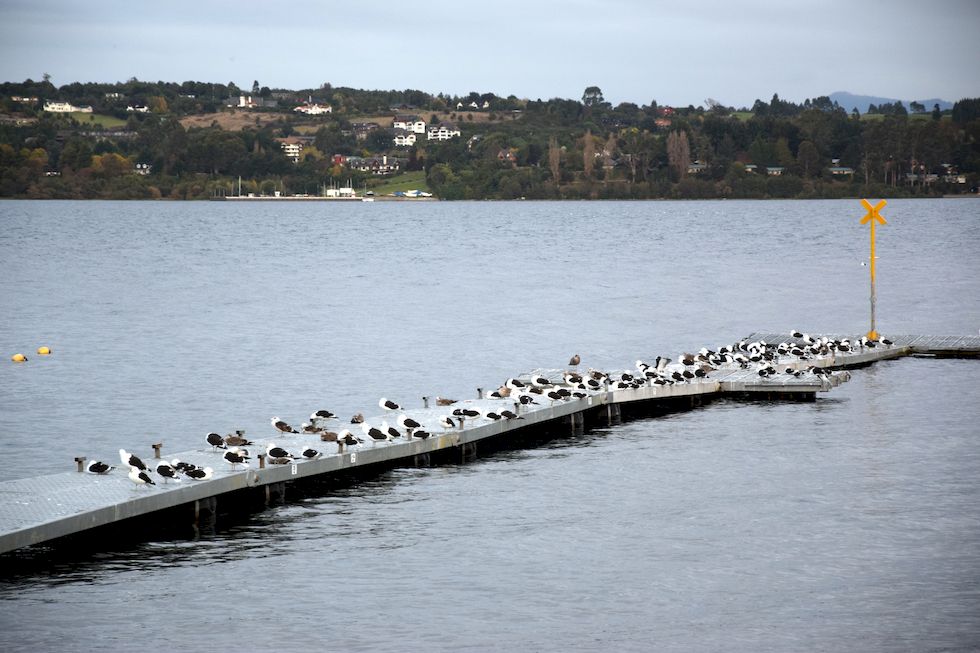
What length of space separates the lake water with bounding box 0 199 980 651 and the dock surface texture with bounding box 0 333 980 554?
2.43 ft

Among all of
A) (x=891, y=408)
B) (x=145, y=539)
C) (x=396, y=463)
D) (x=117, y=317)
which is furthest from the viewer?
(x=117, y=317)

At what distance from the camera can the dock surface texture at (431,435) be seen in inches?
1064

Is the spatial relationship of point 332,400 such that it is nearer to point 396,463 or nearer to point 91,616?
point 396,463

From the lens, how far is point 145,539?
92.0 feet

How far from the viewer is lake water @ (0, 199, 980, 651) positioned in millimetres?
23734

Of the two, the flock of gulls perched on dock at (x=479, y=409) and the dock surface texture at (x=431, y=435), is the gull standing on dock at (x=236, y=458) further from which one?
the dock surface texture at (x=431, y=435)

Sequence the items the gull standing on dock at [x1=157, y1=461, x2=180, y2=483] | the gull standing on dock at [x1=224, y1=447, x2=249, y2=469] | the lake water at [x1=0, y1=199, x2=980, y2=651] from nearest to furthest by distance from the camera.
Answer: the lake water at [x1=0, y1=199, x2=980, y2=651] → the gull standing on dock at [x1=157, y1=461, x2=180, y2=483] → the gull standing on dock at [x1=224, y1=447, x2=249, y2=469]

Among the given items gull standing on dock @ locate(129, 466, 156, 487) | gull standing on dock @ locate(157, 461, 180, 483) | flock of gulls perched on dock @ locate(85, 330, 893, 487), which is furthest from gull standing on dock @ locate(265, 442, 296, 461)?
gull standing on dock @ locate(129, 466, 156, 487)

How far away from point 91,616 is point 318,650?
4191 millimetres

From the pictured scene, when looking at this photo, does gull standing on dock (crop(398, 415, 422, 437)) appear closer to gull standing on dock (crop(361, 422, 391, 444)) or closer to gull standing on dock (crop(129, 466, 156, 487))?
gull standing on dock (crop(361, 422, 391, 444))

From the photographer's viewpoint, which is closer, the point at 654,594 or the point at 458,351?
the point at 654,594

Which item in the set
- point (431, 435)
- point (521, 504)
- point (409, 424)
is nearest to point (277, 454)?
point (409, 424)

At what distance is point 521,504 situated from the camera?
31.8m

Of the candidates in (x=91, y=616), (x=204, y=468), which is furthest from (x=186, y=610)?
(x=204, y=468)
